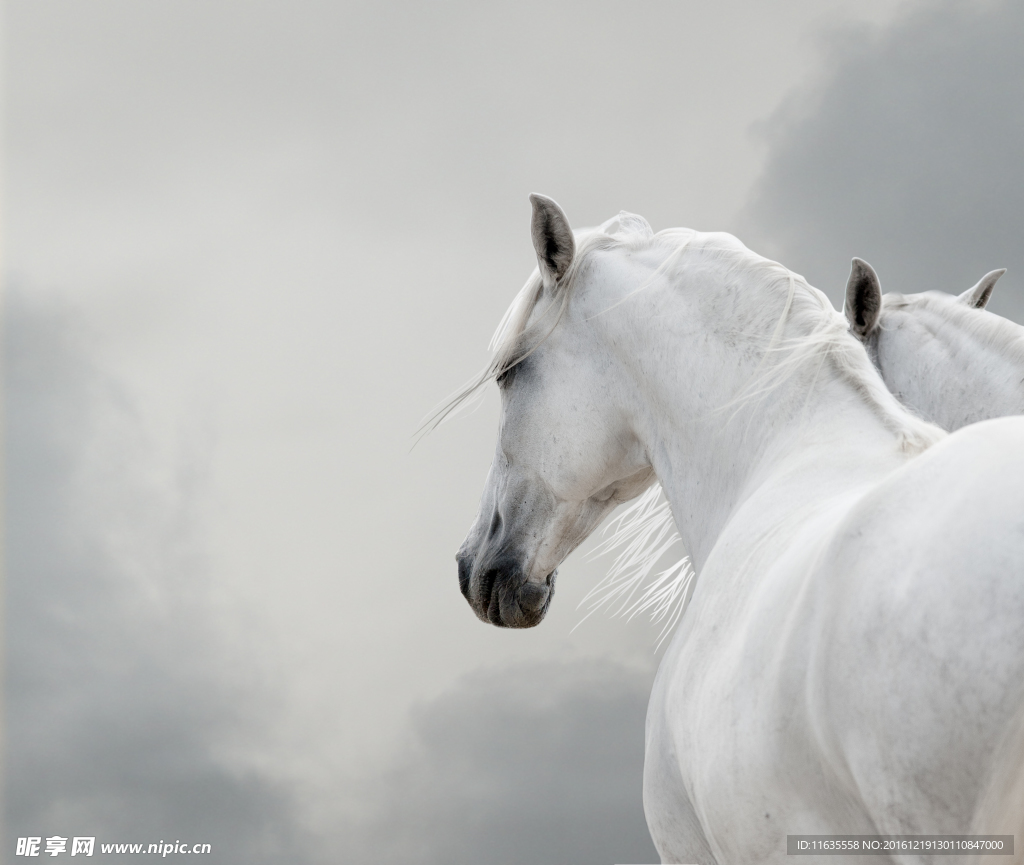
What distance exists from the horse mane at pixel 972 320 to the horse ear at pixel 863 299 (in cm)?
11

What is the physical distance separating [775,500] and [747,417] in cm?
36

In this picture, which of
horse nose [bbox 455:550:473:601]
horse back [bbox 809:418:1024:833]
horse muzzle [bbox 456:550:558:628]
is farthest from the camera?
horse nose [bbox 455:550:473:601]

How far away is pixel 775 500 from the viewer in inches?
88.2

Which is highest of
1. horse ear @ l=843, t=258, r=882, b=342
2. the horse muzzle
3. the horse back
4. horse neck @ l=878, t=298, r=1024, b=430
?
horse ear @ l=843, t=258, r=882, b=342

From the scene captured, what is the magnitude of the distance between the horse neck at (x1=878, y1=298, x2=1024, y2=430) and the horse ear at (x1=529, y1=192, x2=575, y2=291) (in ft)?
5.63

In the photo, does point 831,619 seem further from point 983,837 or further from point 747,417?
point 747,417

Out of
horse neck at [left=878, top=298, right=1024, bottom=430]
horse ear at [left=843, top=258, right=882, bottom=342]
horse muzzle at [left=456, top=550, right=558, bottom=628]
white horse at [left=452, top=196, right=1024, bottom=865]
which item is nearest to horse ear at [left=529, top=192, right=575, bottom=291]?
white horse at [left=452, top=196, right=1024, bottom=865]

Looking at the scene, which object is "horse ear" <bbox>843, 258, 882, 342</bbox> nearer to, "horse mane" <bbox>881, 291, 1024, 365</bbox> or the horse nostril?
"horse mane" <bbox>881, 291, 1024, 365</bbox>

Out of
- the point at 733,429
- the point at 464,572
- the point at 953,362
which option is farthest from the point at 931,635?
the point at 953,362

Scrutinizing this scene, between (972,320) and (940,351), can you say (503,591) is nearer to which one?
(940,351)

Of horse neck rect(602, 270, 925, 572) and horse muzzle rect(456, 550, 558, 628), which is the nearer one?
horse neck rect(602, 270, 925, 572)

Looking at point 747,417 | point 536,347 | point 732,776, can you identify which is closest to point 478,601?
point 536,347

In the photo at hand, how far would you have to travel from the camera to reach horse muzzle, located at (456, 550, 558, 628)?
10.5 ft

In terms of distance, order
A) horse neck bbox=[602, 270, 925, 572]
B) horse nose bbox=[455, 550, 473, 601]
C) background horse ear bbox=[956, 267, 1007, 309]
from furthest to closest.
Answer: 1. background horse ear bbox=[956, 267, 1007, 309]
2. horse nose bbox=[455, 550, 473, 601]
3. horse neck bbox=[602, 270, 925, 572]
